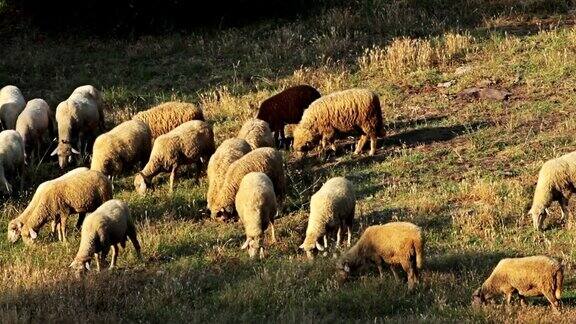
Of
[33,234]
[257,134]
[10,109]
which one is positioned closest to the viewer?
[33,234]

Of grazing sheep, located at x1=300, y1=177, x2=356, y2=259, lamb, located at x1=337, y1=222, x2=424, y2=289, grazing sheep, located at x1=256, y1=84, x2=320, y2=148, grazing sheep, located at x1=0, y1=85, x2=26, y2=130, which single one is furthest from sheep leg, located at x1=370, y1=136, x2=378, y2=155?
grazing sheep, located at x1=0, y1=85, x2=26, y2=130

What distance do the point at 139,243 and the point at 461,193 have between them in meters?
4.84

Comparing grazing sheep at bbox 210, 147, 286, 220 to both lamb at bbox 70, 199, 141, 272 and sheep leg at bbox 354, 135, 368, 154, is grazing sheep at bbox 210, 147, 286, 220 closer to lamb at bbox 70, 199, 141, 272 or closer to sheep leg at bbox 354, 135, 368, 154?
lamb at bbox 70, 199, 141, 272

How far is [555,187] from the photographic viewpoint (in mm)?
11688

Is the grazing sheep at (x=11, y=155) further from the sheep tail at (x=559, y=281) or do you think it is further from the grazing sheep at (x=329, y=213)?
the sheep tail at (x=559, y=281)

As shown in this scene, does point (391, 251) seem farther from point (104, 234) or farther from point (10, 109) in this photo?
point (10, 109)

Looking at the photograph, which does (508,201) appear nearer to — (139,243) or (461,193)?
(461,193)

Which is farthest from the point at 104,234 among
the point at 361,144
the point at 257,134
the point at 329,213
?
the point at 361,144

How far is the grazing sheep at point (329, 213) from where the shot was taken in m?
11.2

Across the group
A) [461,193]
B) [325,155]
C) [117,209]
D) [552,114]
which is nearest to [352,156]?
[325,155]

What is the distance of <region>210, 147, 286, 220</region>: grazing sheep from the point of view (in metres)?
12.7

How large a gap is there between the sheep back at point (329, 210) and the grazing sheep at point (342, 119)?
3.36 m

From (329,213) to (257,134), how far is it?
3.98m

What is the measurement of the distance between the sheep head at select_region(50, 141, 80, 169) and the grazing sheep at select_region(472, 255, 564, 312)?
8977 mm
